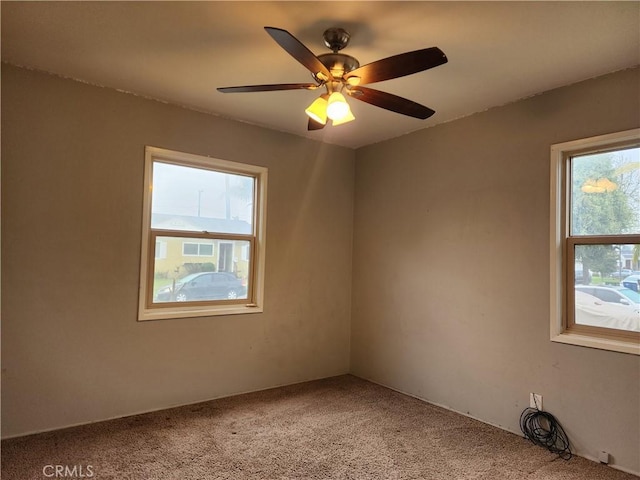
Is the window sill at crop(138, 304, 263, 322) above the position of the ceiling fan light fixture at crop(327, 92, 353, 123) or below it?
below

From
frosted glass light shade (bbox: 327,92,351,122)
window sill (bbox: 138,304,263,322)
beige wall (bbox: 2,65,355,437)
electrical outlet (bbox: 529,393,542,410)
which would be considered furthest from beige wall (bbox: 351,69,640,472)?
frosted glass light shade (bbox: 327,92,351,122)

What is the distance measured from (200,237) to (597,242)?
3051 millimetres

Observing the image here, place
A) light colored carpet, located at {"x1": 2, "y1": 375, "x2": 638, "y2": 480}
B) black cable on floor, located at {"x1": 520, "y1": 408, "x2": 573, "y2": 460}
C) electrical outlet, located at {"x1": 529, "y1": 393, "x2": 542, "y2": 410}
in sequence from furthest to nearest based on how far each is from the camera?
electrical outlet, located at {"x1": 529, "y1": 393, "x2": 542, "y2": 410} → black cable on floor, located at {"x1": 520, "y1": 408, "x2": 573, "y2": 460} → light colored carpet, located at {"x1": 2, "y1": 375, "x2": 638, "y2": 480}

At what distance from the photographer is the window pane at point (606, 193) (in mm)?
2561

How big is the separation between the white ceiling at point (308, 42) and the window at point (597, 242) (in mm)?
545

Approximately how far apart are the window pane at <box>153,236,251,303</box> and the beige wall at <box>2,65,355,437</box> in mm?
216

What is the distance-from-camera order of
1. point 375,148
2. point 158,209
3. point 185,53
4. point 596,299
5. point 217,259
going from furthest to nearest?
point 375,148, point 217,259, point 158,209, point 596,299, point 185,53

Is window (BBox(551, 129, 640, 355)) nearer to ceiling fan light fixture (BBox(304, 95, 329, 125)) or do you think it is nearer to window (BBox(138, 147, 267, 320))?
ceiling fan light fixture (BBox(304, 95, 329, 125))

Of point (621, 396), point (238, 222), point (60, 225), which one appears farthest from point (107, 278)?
point (621, 396)

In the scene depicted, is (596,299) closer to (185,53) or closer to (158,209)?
(185,53)

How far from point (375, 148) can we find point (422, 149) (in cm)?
64

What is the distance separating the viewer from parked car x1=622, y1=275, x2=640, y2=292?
251cm

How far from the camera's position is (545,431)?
2773mm

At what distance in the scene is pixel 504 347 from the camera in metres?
3.06
